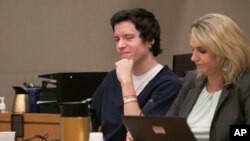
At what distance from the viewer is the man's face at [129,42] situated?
110 inches

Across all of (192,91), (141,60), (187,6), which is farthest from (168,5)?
(192,91)

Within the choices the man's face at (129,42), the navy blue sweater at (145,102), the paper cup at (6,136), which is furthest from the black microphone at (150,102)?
the paper cup at (6,136)

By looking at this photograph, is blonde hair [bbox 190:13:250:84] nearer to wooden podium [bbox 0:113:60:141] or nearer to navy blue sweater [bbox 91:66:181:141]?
navy blue sweater [bbox 91:66:181:141]

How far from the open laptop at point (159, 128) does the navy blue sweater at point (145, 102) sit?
681 millimetres

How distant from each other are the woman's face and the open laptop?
0.54m

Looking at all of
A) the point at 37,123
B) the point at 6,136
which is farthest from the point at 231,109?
the point at 37,123

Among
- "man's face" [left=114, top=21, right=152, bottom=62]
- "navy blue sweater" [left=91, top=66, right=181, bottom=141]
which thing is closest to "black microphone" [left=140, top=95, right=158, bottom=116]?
"navy blue sweater" [left=91, top=66, right=181, bottom=141]

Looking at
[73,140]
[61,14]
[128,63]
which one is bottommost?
[73,140]

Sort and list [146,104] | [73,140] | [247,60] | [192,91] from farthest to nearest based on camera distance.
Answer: [146,104] < [192,91] < [247,60] < [73,140]

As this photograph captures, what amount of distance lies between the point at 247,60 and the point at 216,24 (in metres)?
0.19

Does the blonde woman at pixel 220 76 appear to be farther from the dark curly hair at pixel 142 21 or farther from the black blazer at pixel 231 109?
the dark curly hair at pixel 142 21

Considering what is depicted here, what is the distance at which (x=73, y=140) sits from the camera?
2.02m

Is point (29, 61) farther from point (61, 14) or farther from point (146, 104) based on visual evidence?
point (146, 104)

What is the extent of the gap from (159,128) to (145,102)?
34.1 inches
